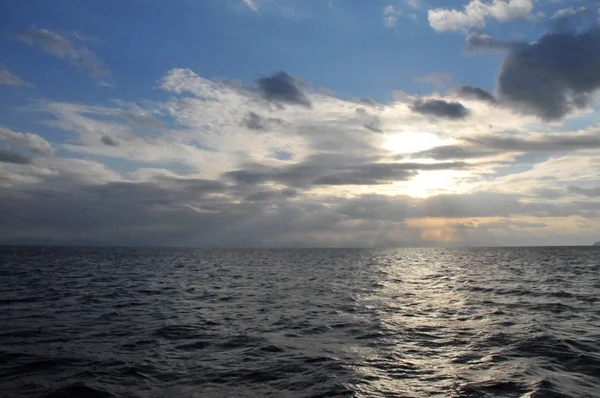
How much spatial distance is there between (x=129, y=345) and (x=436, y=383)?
1217 centimetres

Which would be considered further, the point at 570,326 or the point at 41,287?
the point at 41,287

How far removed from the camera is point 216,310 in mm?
25844

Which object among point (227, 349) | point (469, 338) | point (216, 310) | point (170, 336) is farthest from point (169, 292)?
point (469, 338)

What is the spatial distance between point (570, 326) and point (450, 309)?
690 centimetres

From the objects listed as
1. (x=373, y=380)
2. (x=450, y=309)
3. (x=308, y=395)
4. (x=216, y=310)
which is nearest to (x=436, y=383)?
(x=373, y=380)

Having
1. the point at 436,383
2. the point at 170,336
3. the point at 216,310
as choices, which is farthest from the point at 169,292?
the point at 436,383

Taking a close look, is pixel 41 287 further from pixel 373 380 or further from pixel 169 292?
pixel 373 380

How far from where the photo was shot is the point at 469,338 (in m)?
17.8

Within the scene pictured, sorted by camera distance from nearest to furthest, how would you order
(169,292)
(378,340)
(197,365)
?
(197,365)
(378,340)
(169,292)

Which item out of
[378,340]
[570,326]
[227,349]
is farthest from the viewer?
[570,326]

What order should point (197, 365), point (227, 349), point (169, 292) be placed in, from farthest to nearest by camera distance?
point (169, 292), point (227, 349), point (197, 365)

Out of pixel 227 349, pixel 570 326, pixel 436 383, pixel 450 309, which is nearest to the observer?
pixel 436 383

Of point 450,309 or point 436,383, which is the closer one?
point 436,383

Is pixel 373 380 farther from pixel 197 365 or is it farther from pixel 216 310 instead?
pixel 216 310
